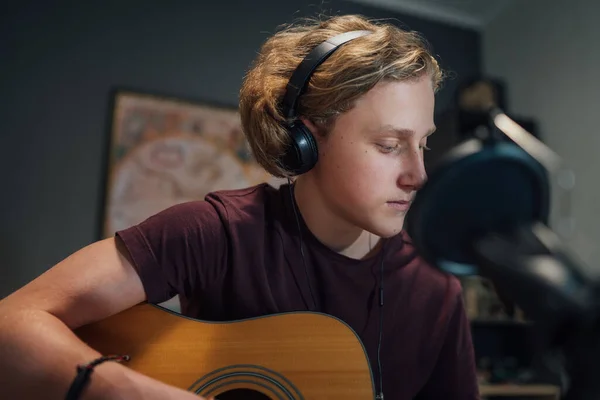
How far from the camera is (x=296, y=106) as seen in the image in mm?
950

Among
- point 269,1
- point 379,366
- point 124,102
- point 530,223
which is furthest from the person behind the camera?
point 269,1

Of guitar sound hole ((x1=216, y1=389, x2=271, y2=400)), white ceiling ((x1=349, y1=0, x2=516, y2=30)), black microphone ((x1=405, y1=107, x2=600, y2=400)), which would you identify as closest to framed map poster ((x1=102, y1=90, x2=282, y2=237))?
white ceiling ((x1=349, y1=0, x2=516, y2=30))

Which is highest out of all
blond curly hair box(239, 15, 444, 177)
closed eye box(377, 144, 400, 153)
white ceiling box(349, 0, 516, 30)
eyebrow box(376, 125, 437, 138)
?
white ceiling box(349, 0, 516, 30)

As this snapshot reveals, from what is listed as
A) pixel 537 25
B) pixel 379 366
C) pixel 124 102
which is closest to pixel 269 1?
pixel 124 102

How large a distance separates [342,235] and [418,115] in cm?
27

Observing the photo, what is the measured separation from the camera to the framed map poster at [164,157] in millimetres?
2441

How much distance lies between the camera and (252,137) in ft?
3.35

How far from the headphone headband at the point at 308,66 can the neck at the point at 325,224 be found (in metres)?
0.16

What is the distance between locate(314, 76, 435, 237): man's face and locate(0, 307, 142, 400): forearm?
0.45 meters

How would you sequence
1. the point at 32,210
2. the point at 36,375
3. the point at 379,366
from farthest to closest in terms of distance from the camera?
the point at 32,210
the point at 379,366
the point at 36,375

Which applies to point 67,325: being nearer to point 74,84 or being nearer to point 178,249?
point 178,249

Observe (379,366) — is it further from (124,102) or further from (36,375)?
(124,102)

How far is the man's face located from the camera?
34.4 inches

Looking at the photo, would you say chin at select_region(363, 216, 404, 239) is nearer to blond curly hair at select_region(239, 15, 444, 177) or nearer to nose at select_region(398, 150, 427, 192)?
nose at select_region(398, 150, 427, 192)
